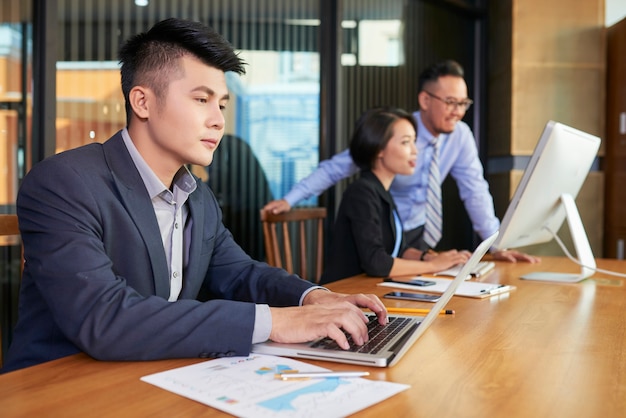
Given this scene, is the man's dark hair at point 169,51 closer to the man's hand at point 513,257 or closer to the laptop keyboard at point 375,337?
the laptop keyboard at point 375,337

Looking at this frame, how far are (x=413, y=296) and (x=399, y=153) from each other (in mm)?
924

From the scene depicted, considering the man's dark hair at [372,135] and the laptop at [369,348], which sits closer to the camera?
the laptop at [369,348]

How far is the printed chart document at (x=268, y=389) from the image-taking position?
2.41ft

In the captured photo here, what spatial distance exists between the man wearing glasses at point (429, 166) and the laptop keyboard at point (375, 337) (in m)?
1.55

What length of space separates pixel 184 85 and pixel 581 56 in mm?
3349

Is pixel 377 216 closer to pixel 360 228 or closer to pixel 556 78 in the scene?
pixel 360 228

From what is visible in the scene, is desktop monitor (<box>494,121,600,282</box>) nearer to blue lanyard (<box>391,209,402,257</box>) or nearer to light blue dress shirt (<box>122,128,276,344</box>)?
blue lanyard (<box>391,209,402,257</box>)

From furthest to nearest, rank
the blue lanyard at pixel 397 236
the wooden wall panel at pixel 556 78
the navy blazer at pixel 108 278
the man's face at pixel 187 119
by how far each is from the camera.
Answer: the wooden wall panel at pixel 556 78
the blue lanyard at pixel 397 236
the man's face at pixel 187 119
the navy blazer at pixel 108 278

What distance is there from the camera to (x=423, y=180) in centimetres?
294

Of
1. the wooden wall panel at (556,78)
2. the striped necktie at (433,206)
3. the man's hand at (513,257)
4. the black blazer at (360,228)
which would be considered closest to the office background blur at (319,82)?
the wooden wall panel at (556,78)

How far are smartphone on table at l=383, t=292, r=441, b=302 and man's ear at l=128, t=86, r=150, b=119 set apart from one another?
26.2 inches

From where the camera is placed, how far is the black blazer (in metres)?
2.10

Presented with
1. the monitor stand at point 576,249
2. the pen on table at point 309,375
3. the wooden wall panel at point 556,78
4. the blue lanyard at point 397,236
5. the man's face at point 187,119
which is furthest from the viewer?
the wooden wall panel at point 556,78

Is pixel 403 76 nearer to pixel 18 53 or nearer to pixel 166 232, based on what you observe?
pixel 18 53
